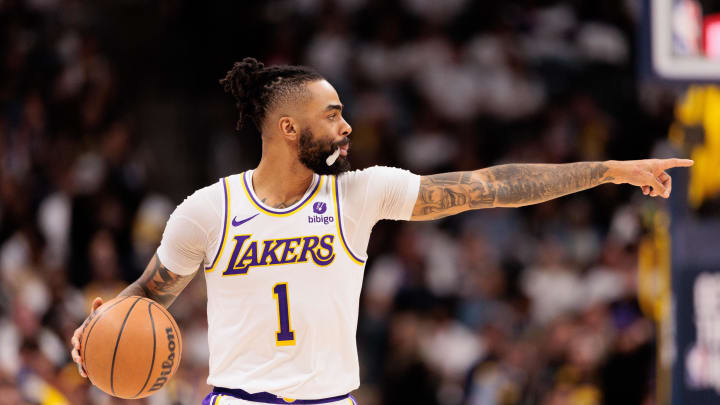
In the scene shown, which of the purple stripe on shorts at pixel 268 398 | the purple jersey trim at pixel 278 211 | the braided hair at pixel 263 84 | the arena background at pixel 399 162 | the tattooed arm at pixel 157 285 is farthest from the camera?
the arena background at pixel 399 162

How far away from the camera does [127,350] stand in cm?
481

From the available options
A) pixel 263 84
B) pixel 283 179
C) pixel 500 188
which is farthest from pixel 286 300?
pixel 500 188

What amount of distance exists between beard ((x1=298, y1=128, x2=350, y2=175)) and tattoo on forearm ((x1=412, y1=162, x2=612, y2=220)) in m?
0.43

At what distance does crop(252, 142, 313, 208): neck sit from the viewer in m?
4.84

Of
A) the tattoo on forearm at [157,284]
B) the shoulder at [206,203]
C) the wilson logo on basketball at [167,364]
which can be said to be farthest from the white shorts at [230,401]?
the shoulder at [206,203]

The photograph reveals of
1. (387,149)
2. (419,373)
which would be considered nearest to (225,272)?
(419,373)

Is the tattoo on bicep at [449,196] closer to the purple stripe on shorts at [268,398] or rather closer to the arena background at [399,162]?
the purple stripe on shorts at [268,398]

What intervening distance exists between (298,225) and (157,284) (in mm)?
893

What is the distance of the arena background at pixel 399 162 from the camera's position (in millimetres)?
10938

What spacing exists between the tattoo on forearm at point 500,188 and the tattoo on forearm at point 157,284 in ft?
4.13

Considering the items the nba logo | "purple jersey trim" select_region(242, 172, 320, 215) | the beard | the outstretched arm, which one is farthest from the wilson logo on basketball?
the outstretched arm

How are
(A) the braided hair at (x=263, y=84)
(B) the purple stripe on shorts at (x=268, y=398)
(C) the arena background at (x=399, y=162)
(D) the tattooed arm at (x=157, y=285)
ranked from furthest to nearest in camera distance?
(C) the arena background at (x=399, y=162)
(D) the tattooed arm at (x=157, y=285)
(A) the braided hair at (x=263, y=84)
(B) the purple stripe on shorts at (x=268, y=398)

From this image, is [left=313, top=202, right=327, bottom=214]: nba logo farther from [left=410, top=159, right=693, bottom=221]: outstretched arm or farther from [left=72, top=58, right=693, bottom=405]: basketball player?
[left=410, top=159, right=693, bottom=221]: outstretched arm

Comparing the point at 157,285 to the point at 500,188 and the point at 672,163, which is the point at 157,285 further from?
the point at 672,163
